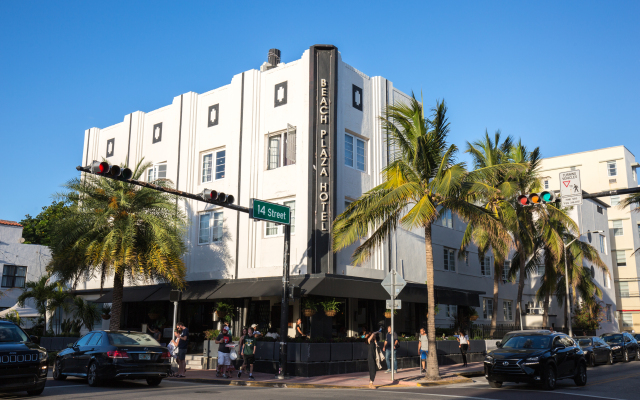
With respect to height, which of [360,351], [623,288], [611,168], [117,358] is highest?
[611,168]

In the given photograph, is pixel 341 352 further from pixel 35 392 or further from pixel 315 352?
pixel 35 392

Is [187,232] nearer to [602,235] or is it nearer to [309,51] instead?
[309,51]

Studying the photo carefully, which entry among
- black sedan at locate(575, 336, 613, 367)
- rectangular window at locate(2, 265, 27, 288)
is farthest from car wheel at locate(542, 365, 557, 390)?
rectangular window at locate(2, 265, 27, 288)

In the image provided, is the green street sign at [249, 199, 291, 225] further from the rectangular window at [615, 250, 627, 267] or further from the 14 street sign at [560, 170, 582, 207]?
the rectangular window at [615, 250, 627, 267]

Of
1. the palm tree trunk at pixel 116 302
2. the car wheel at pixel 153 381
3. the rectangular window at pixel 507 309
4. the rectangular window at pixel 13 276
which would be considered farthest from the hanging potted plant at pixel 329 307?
the rectangular window at pixel 13 276

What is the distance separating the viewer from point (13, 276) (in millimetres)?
37844

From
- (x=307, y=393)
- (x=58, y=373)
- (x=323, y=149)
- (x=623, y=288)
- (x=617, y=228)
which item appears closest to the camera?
(x=307, y=393)

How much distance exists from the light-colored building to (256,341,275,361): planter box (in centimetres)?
2458

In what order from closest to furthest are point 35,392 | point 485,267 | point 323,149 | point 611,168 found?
1. point 35,392
2. point 323,149
3. point 485,267
4. point 611,168

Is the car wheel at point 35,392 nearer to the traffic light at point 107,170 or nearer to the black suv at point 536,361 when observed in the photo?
the traffic light at point 107,170

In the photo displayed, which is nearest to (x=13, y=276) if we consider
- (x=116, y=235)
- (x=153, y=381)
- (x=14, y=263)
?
(x=14, y=263)

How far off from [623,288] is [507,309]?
2633 centimetres

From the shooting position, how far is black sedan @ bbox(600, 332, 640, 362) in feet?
88.4

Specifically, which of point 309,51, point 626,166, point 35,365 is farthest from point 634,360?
point 626,166
